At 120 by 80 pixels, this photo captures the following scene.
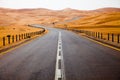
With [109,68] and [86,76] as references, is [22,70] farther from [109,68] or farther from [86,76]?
[109,68]

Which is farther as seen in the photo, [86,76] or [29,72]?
[29,72]

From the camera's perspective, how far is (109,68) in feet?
31.9

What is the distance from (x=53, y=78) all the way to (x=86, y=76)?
1127 mm

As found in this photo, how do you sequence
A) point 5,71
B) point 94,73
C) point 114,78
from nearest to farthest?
point 114,78
point 94,73
point 5,71

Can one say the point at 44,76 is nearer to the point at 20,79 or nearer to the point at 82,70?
the point at 20,79

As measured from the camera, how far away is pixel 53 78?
7879 millimetres

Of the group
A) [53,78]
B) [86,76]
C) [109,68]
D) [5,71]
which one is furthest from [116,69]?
[5,71]

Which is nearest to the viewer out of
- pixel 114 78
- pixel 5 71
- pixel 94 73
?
pixel 114 78

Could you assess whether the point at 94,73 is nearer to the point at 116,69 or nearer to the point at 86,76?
the point at 86,76

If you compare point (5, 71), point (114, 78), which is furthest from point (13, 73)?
point (114, 78)

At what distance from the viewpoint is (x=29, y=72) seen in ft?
29.7

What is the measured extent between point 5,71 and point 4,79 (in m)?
1.45

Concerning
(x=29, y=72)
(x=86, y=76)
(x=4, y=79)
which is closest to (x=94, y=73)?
(x=86, y=76)

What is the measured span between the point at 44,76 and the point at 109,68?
2.88 meters
